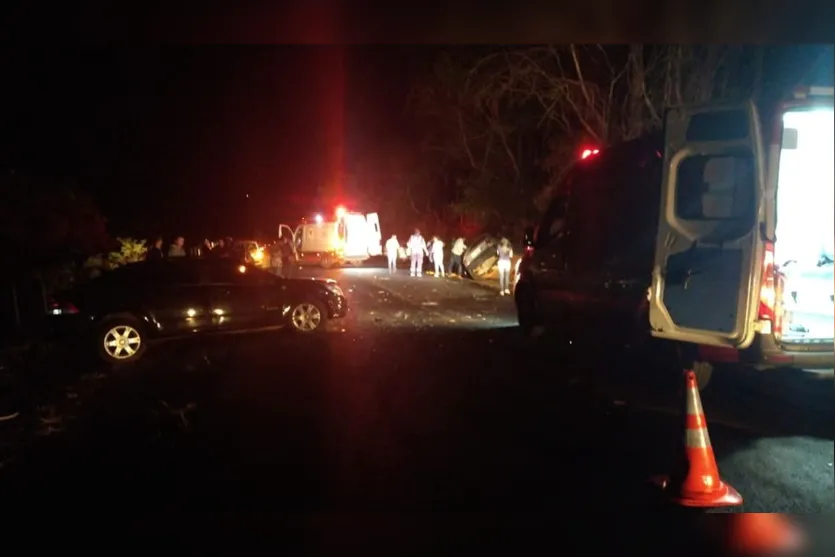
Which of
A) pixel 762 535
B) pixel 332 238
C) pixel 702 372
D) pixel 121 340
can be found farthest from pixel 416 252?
pixel 762 535

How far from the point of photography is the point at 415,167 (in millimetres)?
47719

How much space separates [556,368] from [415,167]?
124 ft

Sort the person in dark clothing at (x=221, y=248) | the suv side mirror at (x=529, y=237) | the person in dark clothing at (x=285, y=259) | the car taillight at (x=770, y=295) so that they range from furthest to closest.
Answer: the person in dark clothing at (x=285, y=259), the person in dark clothing at (x=221, y=248), the suv side mirror at (x=529, y=237), the car taillight at (x=770, y=295)

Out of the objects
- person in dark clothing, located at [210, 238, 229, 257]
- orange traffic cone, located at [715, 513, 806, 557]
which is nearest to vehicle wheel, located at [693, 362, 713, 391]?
orange traffic cone, located at [715, 513, 806, 557]

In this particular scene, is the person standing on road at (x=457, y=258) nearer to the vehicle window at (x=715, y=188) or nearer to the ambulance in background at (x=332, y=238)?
the ambulance in background at (x=332, y=238)

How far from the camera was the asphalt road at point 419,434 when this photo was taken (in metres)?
5.78

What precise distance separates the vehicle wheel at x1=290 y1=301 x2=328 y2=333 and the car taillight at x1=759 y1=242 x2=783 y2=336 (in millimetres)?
7589

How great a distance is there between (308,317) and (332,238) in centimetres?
2148

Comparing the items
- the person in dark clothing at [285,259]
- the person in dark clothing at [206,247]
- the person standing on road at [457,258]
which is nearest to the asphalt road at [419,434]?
the person in dark clothing at [206,247]

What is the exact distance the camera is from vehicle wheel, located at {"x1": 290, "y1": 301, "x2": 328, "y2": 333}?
1335cm

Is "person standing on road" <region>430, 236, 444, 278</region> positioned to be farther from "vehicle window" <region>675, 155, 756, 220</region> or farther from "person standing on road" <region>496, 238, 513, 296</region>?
"vehicle window" <region>675, 155, 756, 220</region>

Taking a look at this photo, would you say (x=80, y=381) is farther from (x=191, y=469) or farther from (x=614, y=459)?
(x=614, y=459)

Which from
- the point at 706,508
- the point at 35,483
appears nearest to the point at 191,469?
the point at 35,483

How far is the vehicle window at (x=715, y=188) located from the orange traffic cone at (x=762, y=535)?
317 cm
